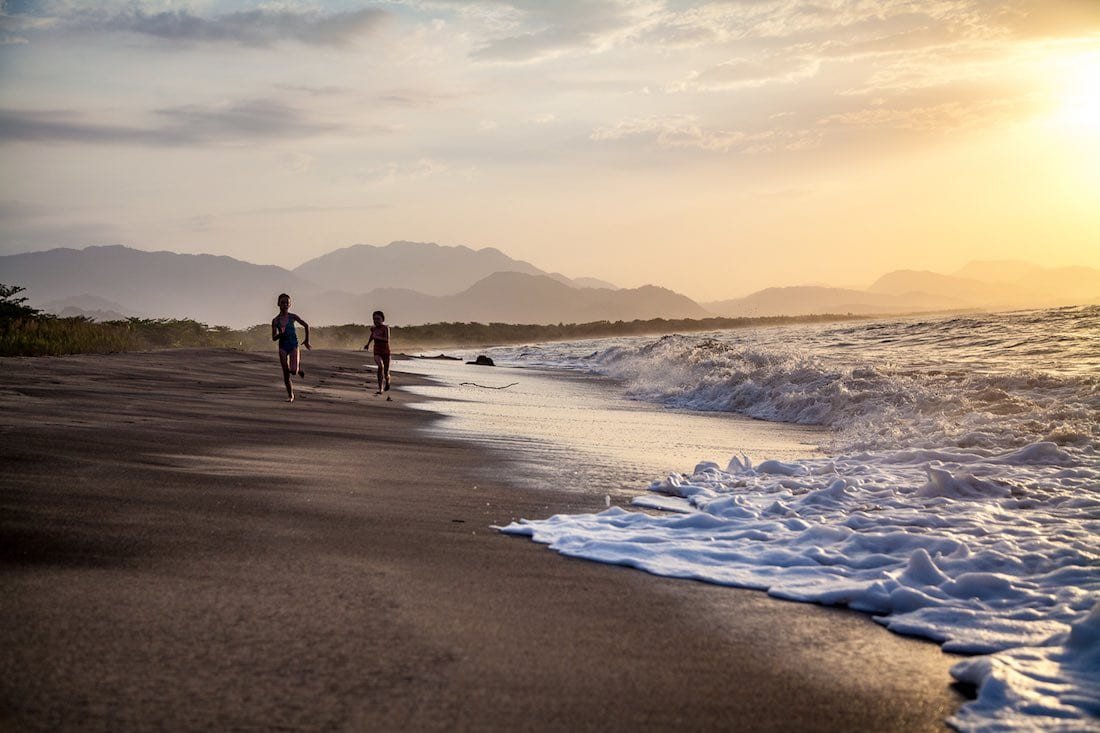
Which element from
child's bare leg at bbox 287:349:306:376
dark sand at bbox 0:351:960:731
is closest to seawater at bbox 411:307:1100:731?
dark sand at bbox 0:351:960:731

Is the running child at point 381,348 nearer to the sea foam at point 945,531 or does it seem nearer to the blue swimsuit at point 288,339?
the blue swimsuit at point 288,339

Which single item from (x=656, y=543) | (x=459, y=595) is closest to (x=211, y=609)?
(x=459, y=595)

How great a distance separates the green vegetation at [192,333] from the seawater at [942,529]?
636 inches

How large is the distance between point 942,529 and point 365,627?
13.6 ft

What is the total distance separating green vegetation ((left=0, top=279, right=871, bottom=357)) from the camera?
2019 centimetres

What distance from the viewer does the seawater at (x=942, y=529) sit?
12.0 feet

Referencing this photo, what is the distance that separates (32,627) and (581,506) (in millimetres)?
4166

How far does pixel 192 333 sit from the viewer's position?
37.5 m

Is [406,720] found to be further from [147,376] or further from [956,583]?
[147,376]

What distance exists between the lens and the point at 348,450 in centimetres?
922

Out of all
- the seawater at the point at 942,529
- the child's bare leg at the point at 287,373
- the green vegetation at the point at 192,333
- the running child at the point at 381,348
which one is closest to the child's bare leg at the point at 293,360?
the child's bare leg at the point at 287,373

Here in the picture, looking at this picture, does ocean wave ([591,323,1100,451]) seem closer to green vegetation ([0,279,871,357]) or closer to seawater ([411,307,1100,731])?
seawater ([411,307,1100,731])

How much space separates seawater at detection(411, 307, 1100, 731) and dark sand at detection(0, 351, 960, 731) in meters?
0.26

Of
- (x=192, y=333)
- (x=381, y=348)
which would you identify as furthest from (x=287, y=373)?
(x=192, y=333)
